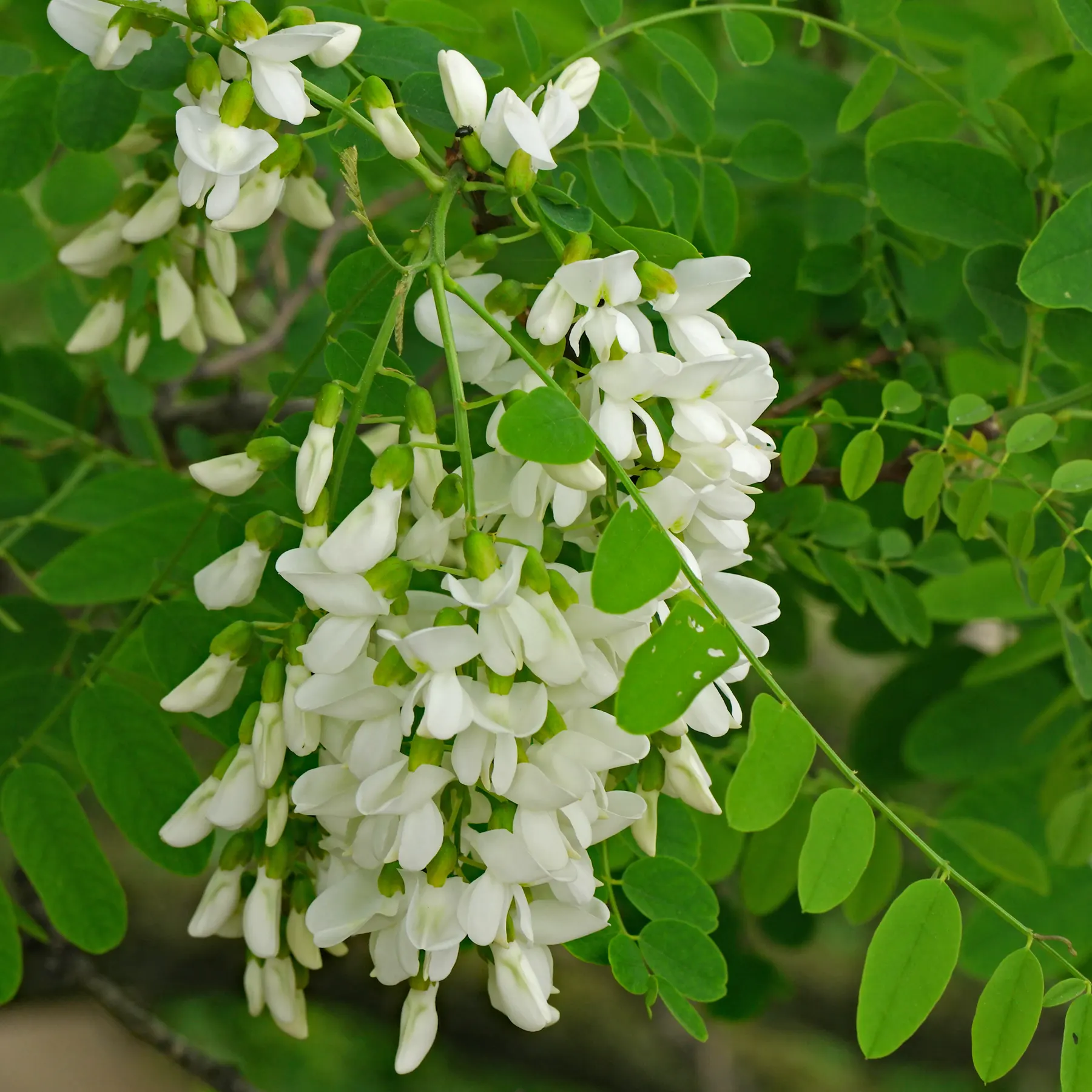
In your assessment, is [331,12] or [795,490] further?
[795,490]

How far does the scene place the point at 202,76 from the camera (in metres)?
0.52

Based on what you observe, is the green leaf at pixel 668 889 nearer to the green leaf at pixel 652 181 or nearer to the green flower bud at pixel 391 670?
the green flower bud at pixel 391 670

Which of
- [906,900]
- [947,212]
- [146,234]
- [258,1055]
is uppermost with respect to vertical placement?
[146,234]

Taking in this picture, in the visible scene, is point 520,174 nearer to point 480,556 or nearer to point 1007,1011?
point 480,556

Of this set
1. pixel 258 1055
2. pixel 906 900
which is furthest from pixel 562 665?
pixel 258 1055

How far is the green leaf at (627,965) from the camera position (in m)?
0.58

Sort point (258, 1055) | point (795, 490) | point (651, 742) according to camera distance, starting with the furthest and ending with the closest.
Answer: point (258, 1055) → point (795, 490) → point (651, 742)

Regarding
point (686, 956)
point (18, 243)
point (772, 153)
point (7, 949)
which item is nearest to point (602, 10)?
point (772, 153)

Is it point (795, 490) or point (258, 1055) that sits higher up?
point (795, 490)

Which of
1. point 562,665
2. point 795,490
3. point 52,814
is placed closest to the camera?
point 562,665

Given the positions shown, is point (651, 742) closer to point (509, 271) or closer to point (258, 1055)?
point (509, 271)

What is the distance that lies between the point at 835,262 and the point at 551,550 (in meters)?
0.49

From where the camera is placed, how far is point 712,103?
75 cm

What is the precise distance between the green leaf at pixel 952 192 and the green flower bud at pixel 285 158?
42cm
